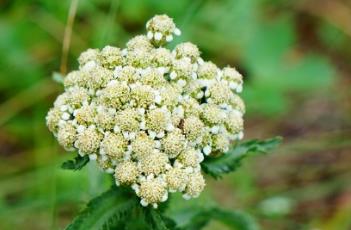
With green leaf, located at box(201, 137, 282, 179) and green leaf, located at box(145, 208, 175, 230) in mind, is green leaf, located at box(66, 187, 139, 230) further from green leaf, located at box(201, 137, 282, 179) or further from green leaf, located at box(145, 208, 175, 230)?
green leaf, located at box(201, 137, 282, 179)

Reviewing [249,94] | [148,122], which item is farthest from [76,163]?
[249,94]

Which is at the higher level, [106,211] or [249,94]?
[249,94]

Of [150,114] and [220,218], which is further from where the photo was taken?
[220,218]

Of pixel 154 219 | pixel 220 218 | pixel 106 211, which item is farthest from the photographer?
pixel 220 218

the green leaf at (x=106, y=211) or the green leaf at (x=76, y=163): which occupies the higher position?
the green leaf at (x=76, y=163)

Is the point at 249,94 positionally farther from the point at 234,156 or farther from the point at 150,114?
the point at 150,114

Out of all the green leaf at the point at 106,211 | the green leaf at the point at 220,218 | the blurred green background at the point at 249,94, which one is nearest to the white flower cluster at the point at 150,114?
the green leaf at the point at 106,211

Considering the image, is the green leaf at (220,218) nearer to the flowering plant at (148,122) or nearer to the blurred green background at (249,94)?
the flowering plant at (148,122)
